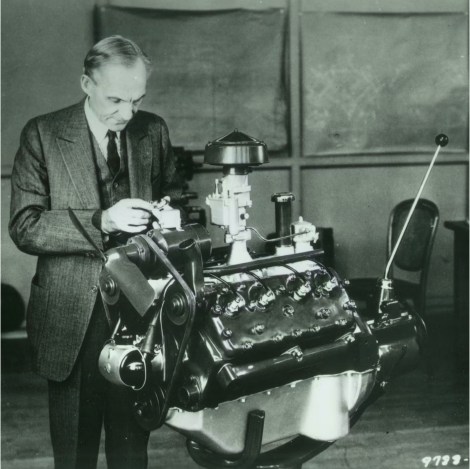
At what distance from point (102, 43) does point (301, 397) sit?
46.7 inches

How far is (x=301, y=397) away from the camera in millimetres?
1803

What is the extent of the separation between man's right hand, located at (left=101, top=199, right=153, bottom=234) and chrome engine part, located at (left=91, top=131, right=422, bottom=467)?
12 cm

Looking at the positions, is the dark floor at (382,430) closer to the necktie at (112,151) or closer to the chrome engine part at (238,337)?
the chrome engine part at (238,337)

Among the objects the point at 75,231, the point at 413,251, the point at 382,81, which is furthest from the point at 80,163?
the point at 382,81

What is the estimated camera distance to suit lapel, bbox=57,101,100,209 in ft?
7.12

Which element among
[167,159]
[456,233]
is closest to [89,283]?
[167,159]

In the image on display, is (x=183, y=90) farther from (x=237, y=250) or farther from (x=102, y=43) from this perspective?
(x=237, y=250)

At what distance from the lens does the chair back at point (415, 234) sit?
4176 mm

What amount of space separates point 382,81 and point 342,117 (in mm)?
391

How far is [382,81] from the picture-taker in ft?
16.7

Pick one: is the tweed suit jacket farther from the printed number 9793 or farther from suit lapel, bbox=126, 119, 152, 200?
the printed number 9793

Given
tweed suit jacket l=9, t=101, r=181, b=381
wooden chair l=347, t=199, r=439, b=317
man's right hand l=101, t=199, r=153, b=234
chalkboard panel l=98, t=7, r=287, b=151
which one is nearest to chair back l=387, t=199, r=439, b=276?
wooden chair l=347, t=199, r=439, b=317

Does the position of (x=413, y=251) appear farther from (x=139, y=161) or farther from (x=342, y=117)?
(x=139, y=161)

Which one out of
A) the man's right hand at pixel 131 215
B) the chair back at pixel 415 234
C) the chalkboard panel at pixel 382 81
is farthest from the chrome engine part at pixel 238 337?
the chalkboard panel at pixel 382 81
